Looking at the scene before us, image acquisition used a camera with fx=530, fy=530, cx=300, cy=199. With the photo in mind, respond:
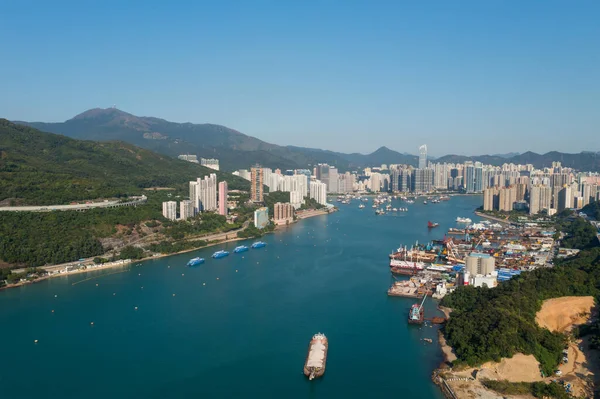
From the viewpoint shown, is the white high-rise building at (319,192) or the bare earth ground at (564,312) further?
the white high-rise building at (319,192)

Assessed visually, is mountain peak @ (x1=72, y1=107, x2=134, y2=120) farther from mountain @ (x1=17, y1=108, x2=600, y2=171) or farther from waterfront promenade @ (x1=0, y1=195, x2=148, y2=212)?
waterfront promenade @ (x1=0, y1=195, x2=148, y2=212)

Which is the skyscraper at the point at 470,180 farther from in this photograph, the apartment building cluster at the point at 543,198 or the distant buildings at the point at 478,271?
the distant buildings at the point at 478,271

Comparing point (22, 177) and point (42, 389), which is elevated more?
point (22, 177)

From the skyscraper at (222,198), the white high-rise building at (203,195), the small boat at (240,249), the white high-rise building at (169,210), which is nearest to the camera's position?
the small boat at (240,249)

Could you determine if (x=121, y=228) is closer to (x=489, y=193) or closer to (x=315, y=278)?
(x=315, y=278)

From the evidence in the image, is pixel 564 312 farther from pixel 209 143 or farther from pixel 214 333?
pixel 209 143

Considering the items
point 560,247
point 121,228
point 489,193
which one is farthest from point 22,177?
point 489,193

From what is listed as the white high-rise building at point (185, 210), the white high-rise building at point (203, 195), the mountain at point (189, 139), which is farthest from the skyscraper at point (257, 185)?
the mountain at point (189, 139)
